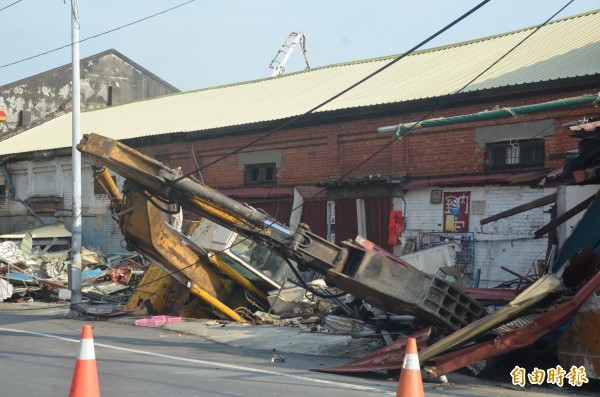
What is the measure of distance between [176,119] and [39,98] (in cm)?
1533

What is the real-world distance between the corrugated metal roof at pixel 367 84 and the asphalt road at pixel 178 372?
32.9 ft

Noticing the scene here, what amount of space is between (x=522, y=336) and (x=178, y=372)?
4302mm

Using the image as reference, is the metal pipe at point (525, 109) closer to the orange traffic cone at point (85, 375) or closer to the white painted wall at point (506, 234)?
the white painted wall at point (506, 234)

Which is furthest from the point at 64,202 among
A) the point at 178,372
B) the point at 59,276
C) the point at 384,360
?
the point at 384,360

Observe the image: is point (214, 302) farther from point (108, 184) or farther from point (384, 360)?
point (384, 360)

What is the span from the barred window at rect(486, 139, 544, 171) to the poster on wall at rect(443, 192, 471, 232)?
0.99m

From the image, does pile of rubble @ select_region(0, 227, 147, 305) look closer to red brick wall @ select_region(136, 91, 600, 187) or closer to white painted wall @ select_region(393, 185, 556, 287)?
red brick wall @ select_region(136, 91, 600, 187)

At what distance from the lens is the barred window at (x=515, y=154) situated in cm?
1922

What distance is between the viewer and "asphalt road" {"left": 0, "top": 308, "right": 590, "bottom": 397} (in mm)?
9109

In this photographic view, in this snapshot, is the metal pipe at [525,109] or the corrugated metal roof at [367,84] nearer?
the metal pipe at [525,109]

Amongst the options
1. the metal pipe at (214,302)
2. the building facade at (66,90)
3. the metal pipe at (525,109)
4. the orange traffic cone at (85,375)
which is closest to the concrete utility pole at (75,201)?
the metal pipe at (214,302)

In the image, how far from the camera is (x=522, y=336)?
10.1 meters

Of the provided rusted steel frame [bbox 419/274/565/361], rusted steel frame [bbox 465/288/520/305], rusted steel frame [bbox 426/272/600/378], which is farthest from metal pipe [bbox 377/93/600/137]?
rusted steel frame [bbox 426/272/600/378]

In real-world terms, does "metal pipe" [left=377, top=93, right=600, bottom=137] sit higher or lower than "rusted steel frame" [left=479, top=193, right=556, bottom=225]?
higher
